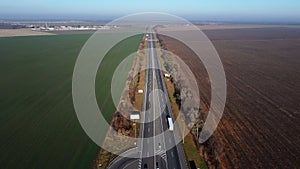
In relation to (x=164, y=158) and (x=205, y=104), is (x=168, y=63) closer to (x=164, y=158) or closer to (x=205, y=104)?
(x=205, y=104)

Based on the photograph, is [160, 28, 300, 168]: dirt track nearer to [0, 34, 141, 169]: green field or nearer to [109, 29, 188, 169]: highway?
[109, 29, 188, 169]: highway

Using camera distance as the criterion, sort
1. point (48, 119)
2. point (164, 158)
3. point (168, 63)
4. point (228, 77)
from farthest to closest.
A: point (168, 63) → point (228, 77) → point (48, 119) → point (164, 158)

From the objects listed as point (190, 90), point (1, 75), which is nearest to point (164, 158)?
point (190, 90)

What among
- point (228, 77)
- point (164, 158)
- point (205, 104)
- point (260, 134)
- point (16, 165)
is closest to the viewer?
point (16, 165)

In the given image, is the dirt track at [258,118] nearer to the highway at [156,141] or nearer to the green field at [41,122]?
the highway at [156,141]

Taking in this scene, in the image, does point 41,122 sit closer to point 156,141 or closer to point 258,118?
point 156,141

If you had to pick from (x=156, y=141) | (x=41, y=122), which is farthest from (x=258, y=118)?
A: (x=41, y=122)

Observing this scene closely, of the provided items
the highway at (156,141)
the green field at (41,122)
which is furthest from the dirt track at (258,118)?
the green field at (41,122)

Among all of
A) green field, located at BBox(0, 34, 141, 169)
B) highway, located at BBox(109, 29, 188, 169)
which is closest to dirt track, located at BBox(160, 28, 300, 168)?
highway, located at BBox(109, 29, 188, 169)
